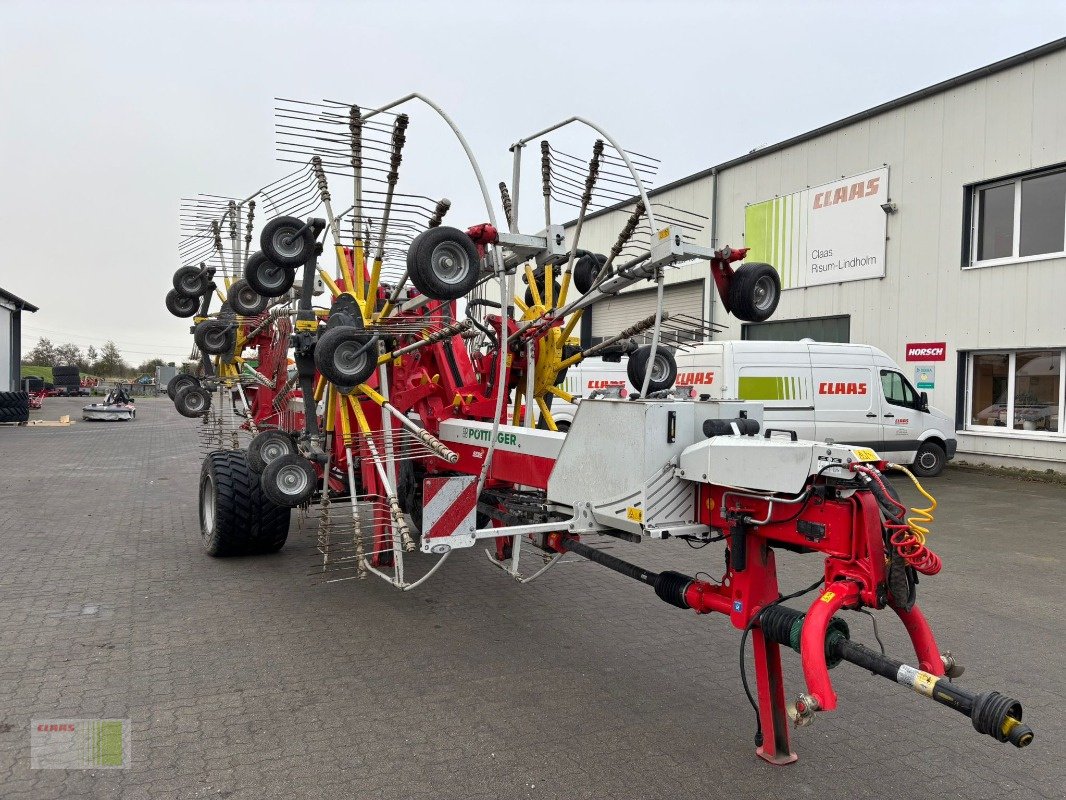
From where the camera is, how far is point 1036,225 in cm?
1410

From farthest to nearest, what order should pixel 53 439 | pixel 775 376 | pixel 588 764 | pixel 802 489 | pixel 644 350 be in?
pixel 53 439 → pixel 775 376 → pixel 644 350 → pixel 588 764 → pixel 802 489

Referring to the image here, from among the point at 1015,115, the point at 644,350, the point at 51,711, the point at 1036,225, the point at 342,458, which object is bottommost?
the point at 51,711

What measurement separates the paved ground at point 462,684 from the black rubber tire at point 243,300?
2.27 metres

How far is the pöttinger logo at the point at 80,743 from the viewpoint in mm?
3438

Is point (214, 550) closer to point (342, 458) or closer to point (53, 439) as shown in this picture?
point (342, 458)

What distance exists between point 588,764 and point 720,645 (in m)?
1.81

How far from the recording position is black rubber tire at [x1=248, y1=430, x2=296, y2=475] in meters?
5.51

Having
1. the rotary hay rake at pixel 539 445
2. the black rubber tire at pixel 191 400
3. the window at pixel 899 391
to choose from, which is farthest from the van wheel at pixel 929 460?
the black rubber tire at pixel 191 400

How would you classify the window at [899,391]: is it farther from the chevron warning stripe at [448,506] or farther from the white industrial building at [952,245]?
the chevron warning stripe at [448,506]

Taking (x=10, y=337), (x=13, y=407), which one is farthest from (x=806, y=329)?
(x=10, y=337)

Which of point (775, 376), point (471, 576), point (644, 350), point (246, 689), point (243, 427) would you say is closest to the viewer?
point (246, 689)

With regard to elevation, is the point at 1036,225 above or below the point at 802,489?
above

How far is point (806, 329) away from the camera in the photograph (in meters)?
18.1

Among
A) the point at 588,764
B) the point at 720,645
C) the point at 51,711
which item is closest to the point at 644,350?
the point at 720,645
